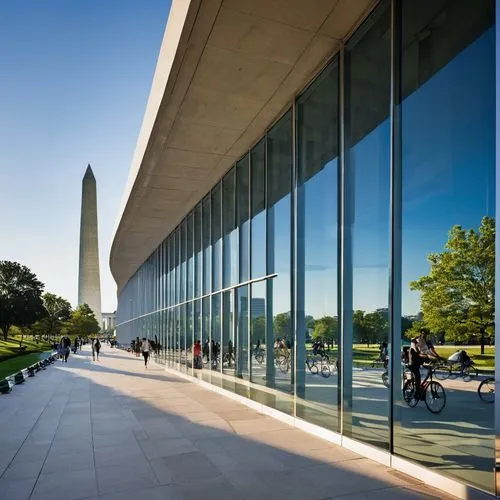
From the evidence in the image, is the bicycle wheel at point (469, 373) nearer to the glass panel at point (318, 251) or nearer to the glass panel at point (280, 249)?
the glass panel at point (318, 251)

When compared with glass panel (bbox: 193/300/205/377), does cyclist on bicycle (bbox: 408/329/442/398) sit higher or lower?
higher

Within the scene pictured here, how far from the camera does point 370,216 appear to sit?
7.82 meters

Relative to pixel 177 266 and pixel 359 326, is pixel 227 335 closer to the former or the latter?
pixel 359 326

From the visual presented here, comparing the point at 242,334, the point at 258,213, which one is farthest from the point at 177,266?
the point at 258,213

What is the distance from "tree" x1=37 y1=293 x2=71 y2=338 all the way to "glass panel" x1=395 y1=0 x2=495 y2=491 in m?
89.0

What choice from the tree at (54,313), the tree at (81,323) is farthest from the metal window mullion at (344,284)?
the tree at (81,323)

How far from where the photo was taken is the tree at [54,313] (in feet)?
292

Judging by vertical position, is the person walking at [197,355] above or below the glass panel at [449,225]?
below

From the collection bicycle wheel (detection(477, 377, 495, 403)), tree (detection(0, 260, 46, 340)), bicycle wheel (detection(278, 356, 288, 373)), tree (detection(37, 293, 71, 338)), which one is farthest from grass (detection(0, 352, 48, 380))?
tree (detection(37, 293, 71, 338))

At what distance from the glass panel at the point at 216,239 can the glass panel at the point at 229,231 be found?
558 mm

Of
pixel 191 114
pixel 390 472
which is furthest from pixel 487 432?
pixel 191 114

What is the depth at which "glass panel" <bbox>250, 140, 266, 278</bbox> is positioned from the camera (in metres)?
12.4

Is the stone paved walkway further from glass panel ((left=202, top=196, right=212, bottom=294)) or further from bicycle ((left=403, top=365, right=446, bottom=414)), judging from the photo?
glass panel ((left=202, top=196, right=212, bottom=294))

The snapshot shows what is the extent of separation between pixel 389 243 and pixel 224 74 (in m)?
4.76
